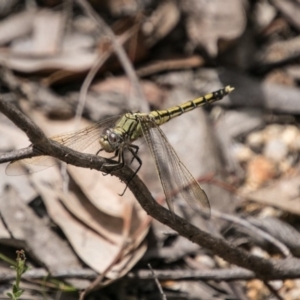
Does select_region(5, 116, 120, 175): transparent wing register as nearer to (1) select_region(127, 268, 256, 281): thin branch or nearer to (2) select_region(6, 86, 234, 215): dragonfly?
(2) select_region(6, 86, 234, 215): dragonfly

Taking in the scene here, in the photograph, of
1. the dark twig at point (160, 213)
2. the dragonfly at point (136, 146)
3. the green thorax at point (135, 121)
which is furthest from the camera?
the green thorax at point (135, 121)

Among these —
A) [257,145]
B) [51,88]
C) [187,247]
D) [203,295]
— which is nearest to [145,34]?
[51,88]

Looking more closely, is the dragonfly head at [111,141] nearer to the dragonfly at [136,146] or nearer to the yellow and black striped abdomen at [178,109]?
the dragonfly at [136,146]

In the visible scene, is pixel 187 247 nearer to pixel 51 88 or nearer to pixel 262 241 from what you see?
pixel 262 241

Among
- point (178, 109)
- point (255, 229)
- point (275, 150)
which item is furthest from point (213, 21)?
point (255, 229)

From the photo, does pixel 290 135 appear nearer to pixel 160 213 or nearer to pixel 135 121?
pixel 135 121

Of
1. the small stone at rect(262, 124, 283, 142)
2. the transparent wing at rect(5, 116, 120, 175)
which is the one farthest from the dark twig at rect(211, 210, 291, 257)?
the small stone at rect(262, 124, 283, 142)

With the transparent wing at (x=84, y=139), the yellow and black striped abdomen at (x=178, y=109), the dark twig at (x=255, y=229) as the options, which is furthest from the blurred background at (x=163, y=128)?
the yellow and black striped abdomen at (x=178, y=109)
